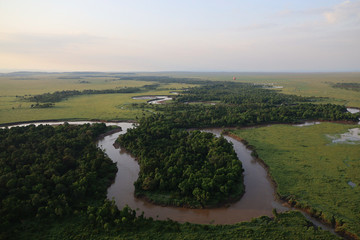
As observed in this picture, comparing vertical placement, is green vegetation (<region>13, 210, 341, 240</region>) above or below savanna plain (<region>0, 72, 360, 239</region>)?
below

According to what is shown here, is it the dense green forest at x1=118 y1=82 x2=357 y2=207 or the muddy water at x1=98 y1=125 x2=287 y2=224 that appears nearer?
the muddy water at x1=98 y1=125 x2=287 y2=224

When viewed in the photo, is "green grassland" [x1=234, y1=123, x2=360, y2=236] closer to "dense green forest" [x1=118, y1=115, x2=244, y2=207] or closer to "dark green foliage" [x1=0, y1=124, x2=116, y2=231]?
"dense green forest" [x1=118, y1=115, x2=244, y2=207]

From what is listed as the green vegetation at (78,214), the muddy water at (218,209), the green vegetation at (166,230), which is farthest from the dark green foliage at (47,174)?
the muddy water at (218,209)

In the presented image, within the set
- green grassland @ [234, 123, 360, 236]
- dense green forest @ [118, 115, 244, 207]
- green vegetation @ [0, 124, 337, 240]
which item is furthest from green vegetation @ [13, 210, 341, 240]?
dense green forest @ [118, 115, 244, 207]

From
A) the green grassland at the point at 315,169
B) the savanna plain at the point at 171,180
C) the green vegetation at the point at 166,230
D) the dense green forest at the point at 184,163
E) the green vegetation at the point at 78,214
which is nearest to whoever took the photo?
the green vegetation at the point at 166,230

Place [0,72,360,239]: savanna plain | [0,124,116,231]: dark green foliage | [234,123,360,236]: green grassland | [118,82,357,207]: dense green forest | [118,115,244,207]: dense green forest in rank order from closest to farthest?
[0,72,360,239]: savanna plain
[0,124,116,231]: dark green foliage
[234,123,360,236]: green grassland
[118,115,244,207]: dense green forest
[118,82,357,207]: dense green forest

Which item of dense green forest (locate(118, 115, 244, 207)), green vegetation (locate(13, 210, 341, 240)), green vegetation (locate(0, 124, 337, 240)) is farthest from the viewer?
dense green forest (locate(118, 115, 244, 207))

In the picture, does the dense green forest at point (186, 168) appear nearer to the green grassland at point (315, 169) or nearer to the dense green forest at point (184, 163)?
the dense green forest at point (184, 163)

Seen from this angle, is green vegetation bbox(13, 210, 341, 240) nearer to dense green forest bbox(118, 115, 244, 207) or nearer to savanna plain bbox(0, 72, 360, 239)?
savanna plain bbox(0, 72, 360, 239)
